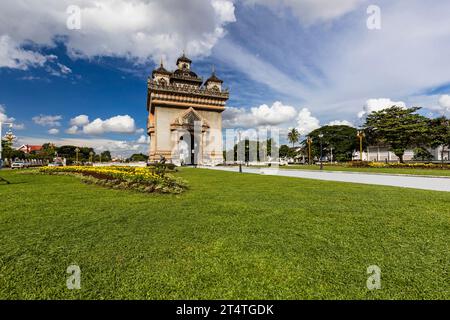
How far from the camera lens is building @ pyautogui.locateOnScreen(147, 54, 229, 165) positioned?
1684 inches

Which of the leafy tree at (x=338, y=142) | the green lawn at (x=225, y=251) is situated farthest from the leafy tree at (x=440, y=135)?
the green lawn at (x=225, y=251)

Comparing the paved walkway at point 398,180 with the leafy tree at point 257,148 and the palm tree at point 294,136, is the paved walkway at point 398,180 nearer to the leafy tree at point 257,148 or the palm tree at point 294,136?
the leafy tree at point 257,148

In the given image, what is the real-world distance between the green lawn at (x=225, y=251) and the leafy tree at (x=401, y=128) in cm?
4029

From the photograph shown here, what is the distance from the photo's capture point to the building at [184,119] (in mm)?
42781

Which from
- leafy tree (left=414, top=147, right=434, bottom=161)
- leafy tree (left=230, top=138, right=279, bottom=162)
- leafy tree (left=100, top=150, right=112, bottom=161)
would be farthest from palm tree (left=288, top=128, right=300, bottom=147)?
leafy tree (left=100, top=150, right=112, bottom=161)

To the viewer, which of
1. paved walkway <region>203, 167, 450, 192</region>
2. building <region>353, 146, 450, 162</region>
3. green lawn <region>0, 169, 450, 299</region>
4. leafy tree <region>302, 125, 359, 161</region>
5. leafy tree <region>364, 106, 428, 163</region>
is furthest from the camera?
leafy tree <region>302, 125, 359, 161</region>

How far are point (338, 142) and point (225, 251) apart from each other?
242 ft

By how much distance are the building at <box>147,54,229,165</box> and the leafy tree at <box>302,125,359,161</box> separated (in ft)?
117

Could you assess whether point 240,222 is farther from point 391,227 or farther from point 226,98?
point 226,98

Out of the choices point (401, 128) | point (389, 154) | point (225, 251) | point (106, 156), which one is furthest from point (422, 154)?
point (106, 156)

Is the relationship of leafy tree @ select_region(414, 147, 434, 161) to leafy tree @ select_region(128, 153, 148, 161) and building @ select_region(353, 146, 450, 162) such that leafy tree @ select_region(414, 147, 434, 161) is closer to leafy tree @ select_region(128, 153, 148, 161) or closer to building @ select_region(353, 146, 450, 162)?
building @ select_region(353, 146, 450, 162)

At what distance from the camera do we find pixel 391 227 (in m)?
4.71
